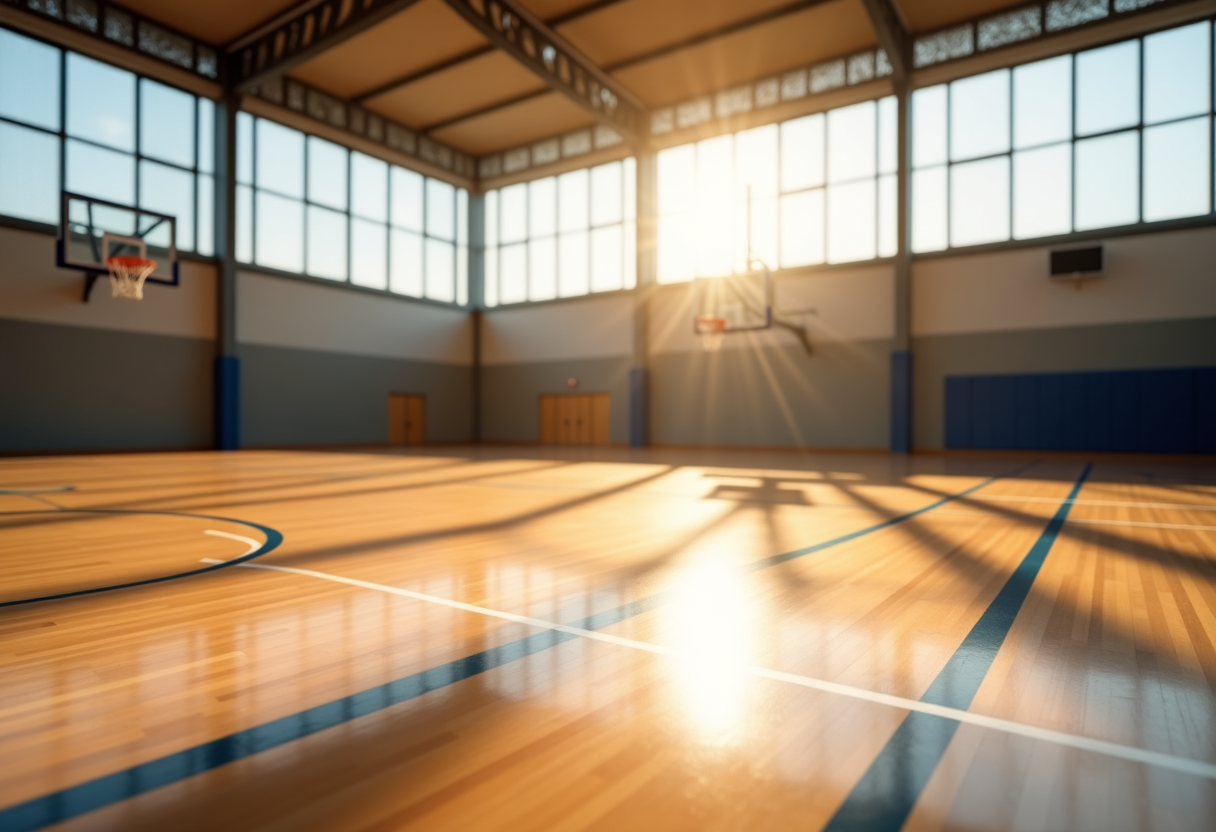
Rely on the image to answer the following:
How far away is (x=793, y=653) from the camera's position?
2.83 m

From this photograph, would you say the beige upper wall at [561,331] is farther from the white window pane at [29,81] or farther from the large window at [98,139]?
the white window pane at [29,81]

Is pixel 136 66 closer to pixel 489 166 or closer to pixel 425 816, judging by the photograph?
pixel 489 166

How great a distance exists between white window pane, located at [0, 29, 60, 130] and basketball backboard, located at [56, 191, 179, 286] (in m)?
1.85

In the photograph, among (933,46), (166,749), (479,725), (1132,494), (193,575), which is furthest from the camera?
(933,46)

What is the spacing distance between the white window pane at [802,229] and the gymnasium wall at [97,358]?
48.5 ft

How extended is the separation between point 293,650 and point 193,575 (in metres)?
1.69

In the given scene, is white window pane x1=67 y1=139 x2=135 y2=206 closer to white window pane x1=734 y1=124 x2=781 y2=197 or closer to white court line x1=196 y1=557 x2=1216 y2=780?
white window pane x1=734 y1=124 x2=781 y2=197

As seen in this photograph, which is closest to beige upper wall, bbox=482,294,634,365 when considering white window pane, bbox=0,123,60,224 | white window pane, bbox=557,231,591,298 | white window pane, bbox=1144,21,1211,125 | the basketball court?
the basketball court

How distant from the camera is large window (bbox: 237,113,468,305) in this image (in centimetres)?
1900

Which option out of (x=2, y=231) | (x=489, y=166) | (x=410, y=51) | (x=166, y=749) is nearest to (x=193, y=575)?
(x=166, y=749)

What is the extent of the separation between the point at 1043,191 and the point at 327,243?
59.9 feet

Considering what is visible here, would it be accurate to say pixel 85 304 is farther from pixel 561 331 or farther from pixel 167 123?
pixel 561 331

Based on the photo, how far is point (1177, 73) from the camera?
14883 mm

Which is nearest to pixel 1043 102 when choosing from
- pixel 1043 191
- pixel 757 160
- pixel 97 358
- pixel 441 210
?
pixel 1043 191
